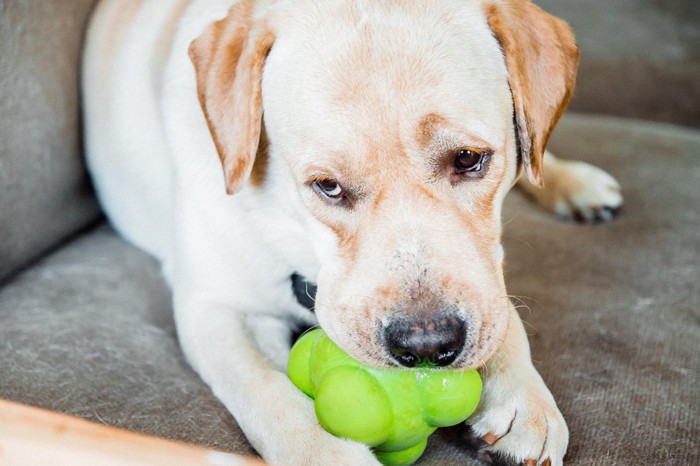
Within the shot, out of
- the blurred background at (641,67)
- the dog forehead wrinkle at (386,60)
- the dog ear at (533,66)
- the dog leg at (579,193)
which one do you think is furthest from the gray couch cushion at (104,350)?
the blurred background at (641,67)

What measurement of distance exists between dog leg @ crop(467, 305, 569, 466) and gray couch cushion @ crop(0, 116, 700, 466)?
5cm

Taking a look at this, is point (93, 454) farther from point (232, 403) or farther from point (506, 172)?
point (506, 172)

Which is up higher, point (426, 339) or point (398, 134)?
point (398, 134)

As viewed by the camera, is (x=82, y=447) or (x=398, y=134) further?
(x=398, y=134)

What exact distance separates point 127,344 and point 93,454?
0.84 metres

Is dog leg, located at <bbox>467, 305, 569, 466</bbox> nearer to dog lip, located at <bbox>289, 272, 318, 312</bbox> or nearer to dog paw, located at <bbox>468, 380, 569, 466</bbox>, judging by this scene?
dog paw, located at <bbox>468, 380, 569, 466</bbox>

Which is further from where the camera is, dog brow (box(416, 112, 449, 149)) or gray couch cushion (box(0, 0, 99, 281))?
gray couch cushion (box(0, 0, 99, 281))

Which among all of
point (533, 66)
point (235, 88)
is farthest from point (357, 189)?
point (533, 66)

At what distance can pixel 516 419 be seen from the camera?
1271 mm

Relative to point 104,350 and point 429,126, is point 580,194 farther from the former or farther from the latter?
point 104,350

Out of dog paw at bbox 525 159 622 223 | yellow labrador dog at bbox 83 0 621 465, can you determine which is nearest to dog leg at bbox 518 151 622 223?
dog paw at bbox 525 159 622 223

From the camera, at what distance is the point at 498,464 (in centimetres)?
125

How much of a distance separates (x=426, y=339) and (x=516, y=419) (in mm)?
254

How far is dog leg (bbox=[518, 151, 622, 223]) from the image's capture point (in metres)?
2.16
